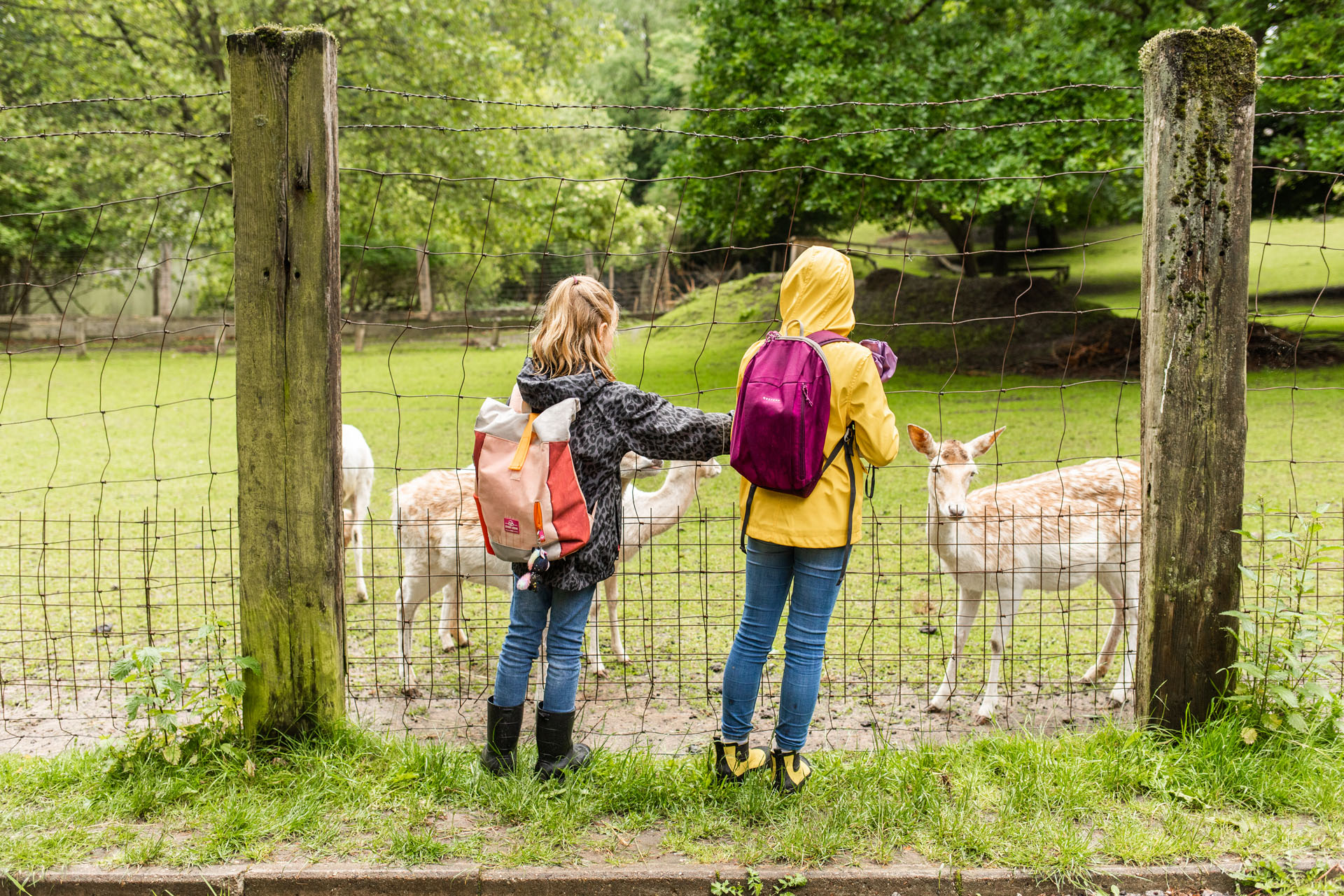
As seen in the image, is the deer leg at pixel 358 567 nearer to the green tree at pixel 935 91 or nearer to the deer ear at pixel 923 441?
the deer ear at pixel 923 441

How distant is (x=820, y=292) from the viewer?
330 centimetres

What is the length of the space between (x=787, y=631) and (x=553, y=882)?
43.9 inches

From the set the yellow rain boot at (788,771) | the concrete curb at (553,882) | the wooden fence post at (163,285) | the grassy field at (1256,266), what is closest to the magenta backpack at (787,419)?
the yellow rain boot at (788,771)

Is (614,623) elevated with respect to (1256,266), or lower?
lower

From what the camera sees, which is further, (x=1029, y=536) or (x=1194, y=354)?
(x=1029, y=536)

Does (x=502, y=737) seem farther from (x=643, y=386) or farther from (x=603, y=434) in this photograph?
(x=643, y=386)

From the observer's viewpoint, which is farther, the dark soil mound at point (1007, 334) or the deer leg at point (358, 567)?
the dark soil mound at point (1007, 334)

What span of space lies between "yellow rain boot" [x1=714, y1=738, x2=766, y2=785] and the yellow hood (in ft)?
4.95

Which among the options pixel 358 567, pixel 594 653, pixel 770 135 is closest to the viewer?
pixel 594 653

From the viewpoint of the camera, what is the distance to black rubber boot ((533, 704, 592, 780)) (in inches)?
138

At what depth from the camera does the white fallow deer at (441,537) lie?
5.06 m

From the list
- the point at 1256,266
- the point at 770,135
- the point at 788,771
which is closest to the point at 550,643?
the point at 788,771

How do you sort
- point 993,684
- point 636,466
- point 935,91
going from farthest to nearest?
point 935,91 < point 636,466 < point 993,684

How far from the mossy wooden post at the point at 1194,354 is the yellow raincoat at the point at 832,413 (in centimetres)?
124
